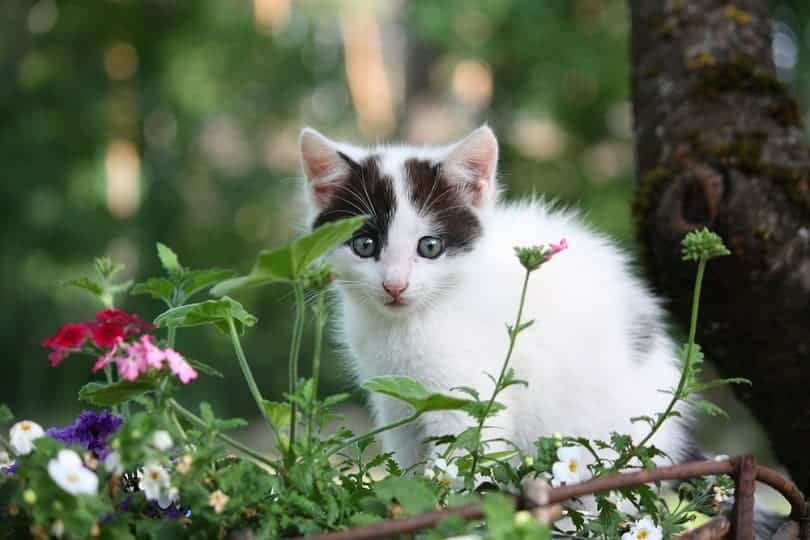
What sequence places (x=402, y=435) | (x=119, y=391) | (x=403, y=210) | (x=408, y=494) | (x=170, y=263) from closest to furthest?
(x=408, y=494) → (x=119, y=391) → (x=170, y=263) → (x=403, y=210) → (x=402, y=435)

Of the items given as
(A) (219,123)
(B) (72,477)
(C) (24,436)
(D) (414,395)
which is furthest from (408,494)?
(A) (219,123)

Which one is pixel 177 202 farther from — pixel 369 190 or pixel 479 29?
pixel 369 190

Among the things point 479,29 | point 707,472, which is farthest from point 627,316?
point 479,29

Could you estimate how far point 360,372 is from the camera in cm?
226

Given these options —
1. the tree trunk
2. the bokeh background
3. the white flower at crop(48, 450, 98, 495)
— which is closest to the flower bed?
the white flower at crop(48, 450, 98, 495)

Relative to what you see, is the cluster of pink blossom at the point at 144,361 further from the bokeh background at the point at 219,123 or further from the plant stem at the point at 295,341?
the bokeh background at the point at 219,123

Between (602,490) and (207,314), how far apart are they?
64 cm

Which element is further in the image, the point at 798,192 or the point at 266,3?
the point at 266,3

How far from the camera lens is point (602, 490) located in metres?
1.20

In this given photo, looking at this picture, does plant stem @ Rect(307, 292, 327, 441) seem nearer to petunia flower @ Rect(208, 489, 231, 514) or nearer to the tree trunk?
petunia flower @ Rect(208, 489, 231, 514)

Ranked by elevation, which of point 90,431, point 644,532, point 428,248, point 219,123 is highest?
point 428,248

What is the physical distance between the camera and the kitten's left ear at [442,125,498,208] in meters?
2.05

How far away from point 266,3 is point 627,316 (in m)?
6.01

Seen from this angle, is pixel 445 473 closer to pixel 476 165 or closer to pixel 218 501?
pixel 218 501
